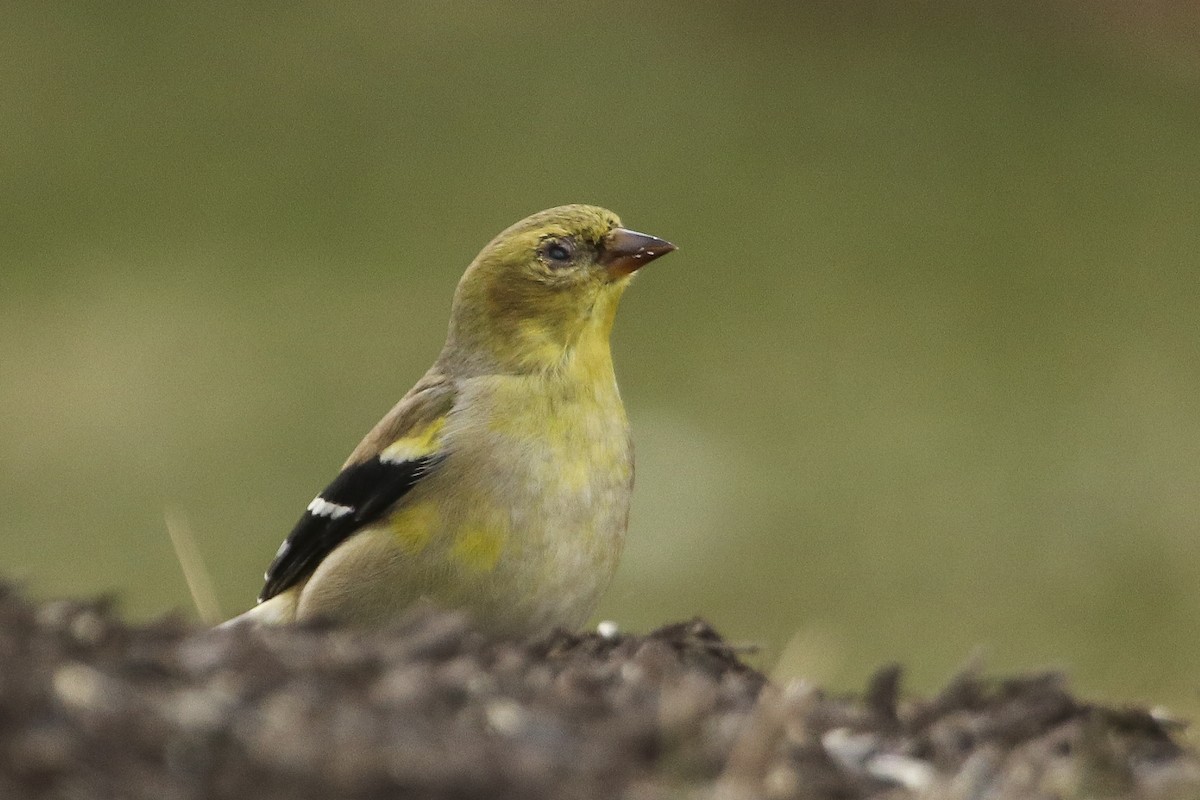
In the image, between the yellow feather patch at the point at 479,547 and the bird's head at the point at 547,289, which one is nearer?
the yellow feather patch at the point at 479,547

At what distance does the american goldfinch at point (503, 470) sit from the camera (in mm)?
3627

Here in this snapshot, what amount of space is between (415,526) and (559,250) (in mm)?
900

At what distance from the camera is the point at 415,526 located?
3.72 metres

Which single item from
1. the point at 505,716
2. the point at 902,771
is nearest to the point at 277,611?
the point at 505,716

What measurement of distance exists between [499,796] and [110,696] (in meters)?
0.60

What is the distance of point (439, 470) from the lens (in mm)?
3760

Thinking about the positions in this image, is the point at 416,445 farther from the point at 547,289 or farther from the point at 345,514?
the point at 547,289

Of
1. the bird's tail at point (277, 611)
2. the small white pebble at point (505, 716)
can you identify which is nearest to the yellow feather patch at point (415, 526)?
the bird's tail at point (277, 611)

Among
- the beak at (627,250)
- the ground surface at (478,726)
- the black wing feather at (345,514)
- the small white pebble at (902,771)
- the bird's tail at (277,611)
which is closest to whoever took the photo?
the ground surface at (478,726)

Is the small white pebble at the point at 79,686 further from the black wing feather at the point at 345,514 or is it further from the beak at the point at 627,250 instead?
the beak at the point at 627,250

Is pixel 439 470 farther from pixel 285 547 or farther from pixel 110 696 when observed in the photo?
pixel 110 696

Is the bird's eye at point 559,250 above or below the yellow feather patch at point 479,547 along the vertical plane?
above

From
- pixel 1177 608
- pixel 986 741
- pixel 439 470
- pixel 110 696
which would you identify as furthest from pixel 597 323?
pixel 1177 608

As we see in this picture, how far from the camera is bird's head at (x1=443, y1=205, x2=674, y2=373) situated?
4102mm
